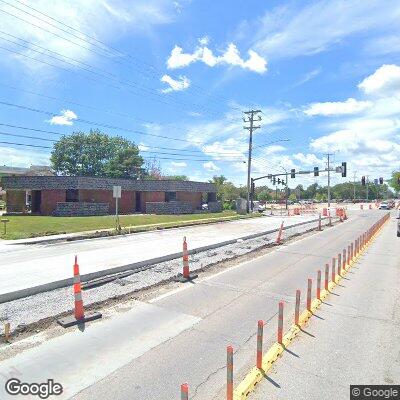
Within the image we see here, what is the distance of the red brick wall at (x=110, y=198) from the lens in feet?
125

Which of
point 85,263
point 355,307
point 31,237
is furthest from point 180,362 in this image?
point 31,237

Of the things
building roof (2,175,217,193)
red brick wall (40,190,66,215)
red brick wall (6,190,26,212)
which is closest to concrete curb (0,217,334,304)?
building roof (2,175,217,193)

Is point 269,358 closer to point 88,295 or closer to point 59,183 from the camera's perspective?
point 88,295

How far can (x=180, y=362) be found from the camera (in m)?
5.98

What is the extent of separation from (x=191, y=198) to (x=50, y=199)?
58.6 ft

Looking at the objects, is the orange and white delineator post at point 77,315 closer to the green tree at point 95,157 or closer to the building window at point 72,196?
the building window at point 72,196

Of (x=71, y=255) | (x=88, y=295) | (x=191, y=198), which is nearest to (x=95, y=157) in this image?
(x=191, y=198)

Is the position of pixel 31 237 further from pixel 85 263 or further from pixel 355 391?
pixel 355 391

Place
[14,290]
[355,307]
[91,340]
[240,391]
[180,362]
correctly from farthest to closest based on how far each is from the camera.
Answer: [14,290] → [355,307] → [91,340] → [180,362] → [240,391]

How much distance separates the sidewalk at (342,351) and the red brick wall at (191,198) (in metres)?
37.5

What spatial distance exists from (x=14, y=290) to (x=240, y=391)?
6.91m

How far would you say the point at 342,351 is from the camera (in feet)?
21.0

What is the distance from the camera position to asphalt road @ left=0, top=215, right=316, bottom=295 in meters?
11.4

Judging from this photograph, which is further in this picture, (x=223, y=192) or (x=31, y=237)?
(x=223, y=192)
